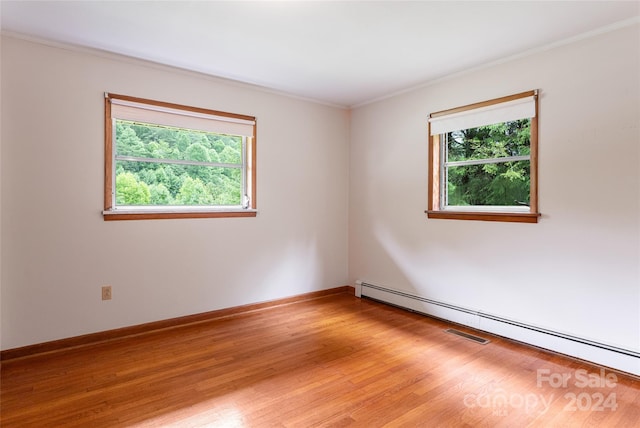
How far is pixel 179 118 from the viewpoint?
3408 millimetres

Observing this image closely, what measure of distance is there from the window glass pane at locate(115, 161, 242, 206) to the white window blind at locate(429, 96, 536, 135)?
2.16 meters

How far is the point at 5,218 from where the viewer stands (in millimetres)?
2676

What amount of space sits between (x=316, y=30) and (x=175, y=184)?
1.93 metres

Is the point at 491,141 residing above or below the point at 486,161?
above

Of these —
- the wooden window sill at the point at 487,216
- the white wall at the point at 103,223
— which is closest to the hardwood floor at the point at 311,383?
the white wall at the point at 103,223

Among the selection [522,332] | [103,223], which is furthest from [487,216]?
[103,223]

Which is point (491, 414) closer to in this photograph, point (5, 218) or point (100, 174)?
point (100, 174)

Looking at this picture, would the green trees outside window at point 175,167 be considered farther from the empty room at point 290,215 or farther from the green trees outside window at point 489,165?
the green trees outside window at point 489,165

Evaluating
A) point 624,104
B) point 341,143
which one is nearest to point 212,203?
point 341,143

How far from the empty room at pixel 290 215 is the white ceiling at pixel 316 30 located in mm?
22

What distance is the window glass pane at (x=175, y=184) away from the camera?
3229 mm

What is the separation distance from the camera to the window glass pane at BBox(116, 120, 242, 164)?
322 centimetres

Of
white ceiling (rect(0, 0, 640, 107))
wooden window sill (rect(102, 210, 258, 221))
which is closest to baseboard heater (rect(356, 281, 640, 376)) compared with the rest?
wooden window sill (rect(102, 210, 258, 221))

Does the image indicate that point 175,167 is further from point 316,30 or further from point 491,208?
point 491,208
